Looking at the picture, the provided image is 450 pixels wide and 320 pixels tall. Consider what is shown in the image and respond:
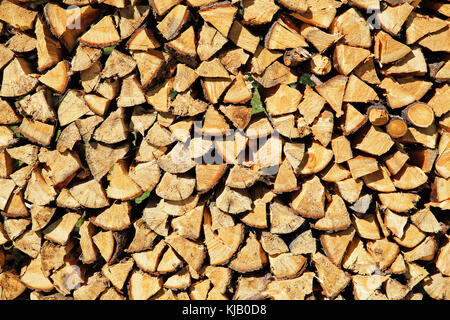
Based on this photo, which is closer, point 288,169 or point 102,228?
point 288,169

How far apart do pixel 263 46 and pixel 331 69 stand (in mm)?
245

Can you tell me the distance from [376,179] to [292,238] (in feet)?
1.18

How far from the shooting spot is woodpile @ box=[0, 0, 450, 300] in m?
1.39

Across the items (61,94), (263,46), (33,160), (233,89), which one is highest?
(263,46)

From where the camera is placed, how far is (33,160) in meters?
1.58

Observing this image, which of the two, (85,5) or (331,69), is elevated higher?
(85,5)

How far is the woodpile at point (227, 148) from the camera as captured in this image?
1.39 metres

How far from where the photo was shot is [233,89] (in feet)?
4.61

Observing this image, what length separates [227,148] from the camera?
1455 mm

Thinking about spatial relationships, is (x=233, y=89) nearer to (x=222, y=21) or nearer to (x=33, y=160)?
(x=222, y=21)
